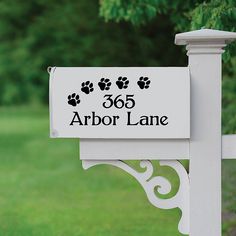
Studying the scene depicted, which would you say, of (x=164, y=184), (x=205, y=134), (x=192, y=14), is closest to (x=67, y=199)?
(x=192, y=14)

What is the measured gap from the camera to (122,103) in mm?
4086

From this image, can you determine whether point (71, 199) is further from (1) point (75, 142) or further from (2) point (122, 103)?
(1) point (75, 142)

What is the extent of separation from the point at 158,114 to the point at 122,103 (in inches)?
6.9

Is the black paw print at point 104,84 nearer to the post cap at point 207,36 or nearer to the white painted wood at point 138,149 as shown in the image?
the white painted wood at point 138,149

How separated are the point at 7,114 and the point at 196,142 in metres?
17.7

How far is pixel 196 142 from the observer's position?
4.13m

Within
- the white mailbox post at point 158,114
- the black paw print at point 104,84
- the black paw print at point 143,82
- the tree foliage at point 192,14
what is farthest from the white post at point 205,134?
the tree foliage at point 192,14

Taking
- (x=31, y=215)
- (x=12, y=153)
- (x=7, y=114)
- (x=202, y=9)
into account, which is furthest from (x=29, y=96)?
(x=202, y=9)

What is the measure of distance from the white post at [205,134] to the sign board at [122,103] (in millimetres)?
72

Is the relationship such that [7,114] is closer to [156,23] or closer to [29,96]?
[29,96]

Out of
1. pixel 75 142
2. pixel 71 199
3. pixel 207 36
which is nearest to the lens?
pixel 207 36

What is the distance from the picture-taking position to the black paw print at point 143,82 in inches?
160

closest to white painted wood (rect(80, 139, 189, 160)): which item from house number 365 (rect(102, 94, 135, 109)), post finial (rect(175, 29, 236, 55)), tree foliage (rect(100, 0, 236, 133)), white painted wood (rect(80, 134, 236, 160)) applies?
white painted wood (rect(80, 134, 236, 160))

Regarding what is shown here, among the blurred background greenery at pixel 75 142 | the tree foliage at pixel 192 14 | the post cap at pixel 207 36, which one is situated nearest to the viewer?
the post cap at pixel 207 36
